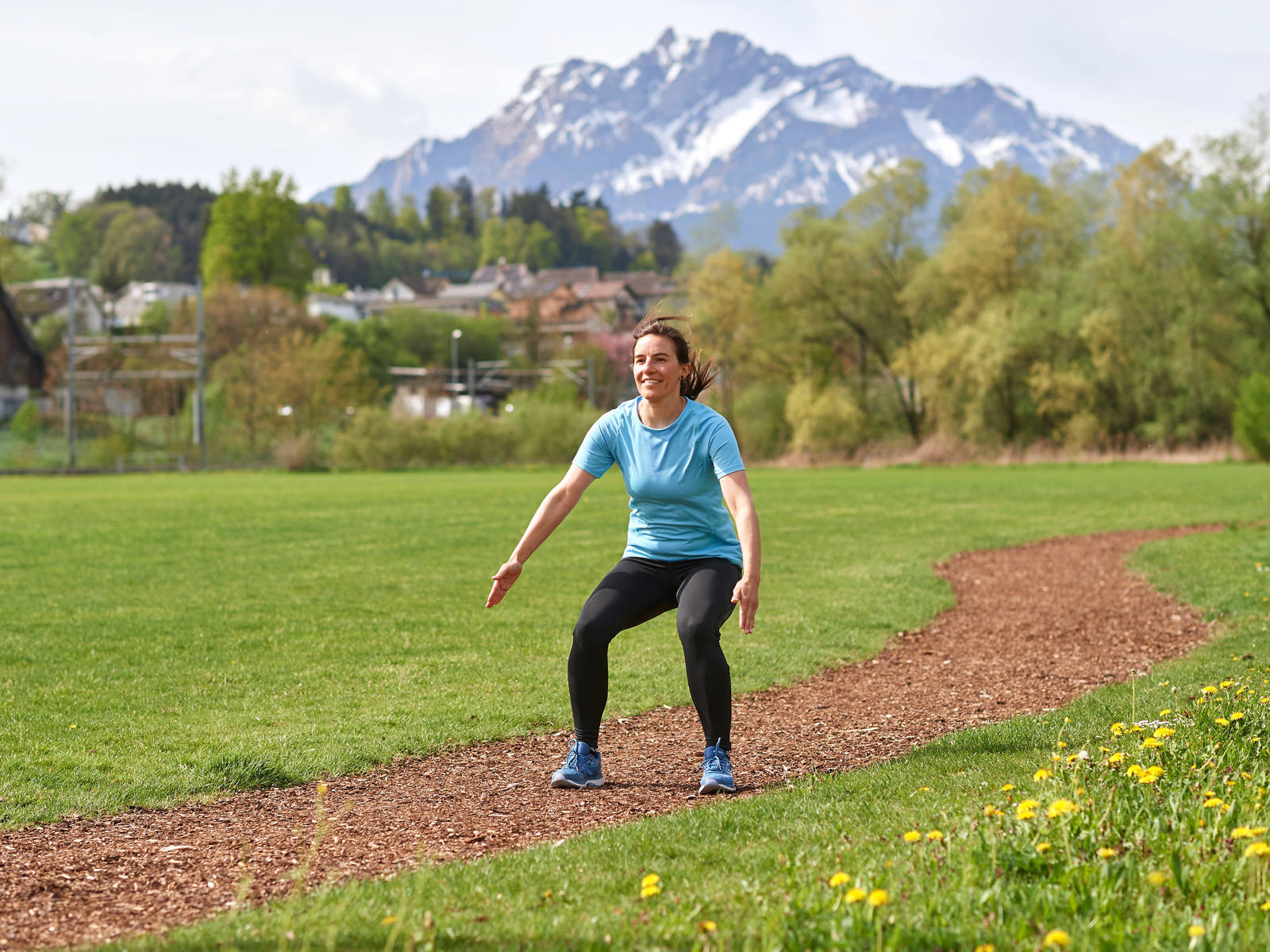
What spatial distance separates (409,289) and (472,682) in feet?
585

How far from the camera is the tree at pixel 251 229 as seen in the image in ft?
313

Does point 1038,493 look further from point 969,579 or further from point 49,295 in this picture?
point 49,295

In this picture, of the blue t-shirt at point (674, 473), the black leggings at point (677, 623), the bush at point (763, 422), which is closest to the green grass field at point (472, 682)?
the black leggings at point (677, 623)

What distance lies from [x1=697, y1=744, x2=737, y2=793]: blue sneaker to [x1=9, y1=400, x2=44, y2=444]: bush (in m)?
63.3

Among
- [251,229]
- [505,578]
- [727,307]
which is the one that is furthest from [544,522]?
[251,229]

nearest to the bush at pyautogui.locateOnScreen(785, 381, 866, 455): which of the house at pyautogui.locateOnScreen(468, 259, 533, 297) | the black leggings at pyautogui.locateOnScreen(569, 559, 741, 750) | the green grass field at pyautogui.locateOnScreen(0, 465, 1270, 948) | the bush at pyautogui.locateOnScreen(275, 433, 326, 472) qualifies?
the bush at pyautogui.locateOnScreen(275, 433, 326, 472)

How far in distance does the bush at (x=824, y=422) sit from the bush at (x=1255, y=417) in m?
16.9

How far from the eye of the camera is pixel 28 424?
63.7m

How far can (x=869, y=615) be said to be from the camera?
11430 mm

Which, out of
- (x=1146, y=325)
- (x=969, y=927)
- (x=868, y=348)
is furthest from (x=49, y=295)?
(x=969, y=927)

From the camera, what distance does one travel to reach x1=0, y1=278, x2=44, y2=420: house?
245ft

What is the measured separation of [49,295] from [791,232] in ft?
281

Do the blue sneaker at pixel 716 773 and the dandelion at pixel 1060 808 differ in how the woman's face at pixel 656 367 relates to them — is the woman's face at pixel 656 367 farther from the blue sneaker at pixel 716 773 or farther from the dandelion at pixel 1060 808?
the dandelion at pixel 1060 808

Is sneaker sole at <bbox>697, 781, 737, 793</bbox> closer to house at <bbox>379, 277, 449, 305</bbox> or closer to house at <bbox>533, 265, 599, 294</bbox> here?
house at <bbox>533, 265, 599, 294</bbox>
